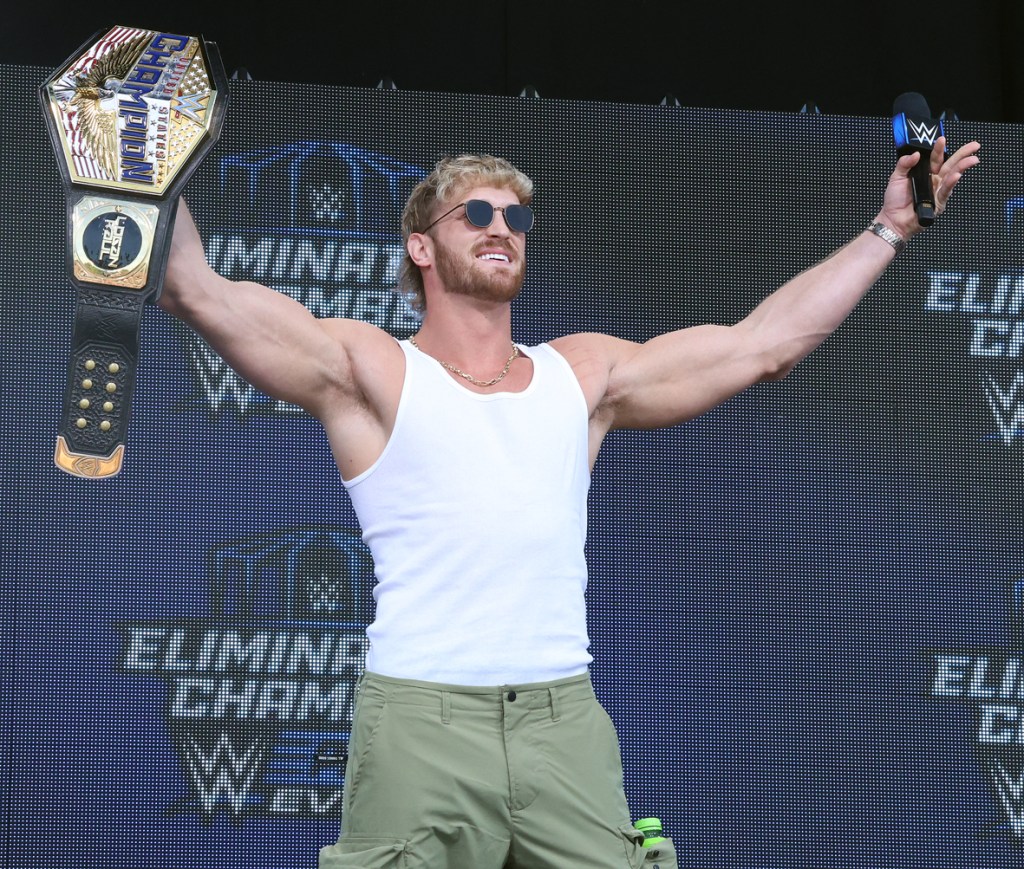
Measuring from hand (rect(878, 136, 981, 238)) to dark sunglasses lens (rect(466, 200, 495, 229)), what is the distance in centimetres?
71

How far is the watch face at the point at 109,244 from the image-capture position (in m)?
1.93

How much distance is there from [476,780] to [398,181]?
2.34m

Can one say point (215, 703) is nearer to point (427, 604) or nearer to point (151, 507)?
point (151, 507)

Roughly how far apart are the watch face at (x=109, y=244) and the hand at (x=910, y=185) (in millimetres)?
1302

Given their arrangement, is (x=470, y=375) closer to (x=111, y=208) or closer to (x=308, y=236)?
(x=111, y=208)

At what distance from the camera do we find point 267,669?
3.73 m

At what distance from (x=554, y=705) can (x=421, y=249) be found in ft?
2.78

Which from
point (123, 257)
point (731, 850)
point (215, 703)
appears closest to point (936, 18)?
point (731, 850)

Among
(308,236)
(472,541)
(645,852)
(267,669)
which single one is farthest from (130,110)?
(267,669)

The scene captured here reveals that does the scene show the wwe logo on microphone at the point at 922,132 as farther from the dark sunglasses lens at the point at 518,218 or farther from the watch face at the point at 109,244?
the watch face at the point at 109,244

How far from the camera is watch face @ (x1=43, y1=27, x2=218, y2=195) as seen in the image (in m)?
1.97

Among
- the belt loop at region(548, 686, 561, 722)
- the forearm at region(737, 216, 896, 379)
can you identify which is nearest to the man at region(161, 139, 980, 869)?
the belt loop at region(548, 686, 561, 722)

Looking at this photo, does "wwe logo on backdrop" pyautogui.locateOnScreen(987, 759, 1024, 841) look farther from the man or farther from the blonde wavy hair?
the blonde wavy hair

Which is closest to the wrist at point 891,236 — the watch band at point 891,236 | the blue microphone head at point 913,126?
the watch band at point 891,236
